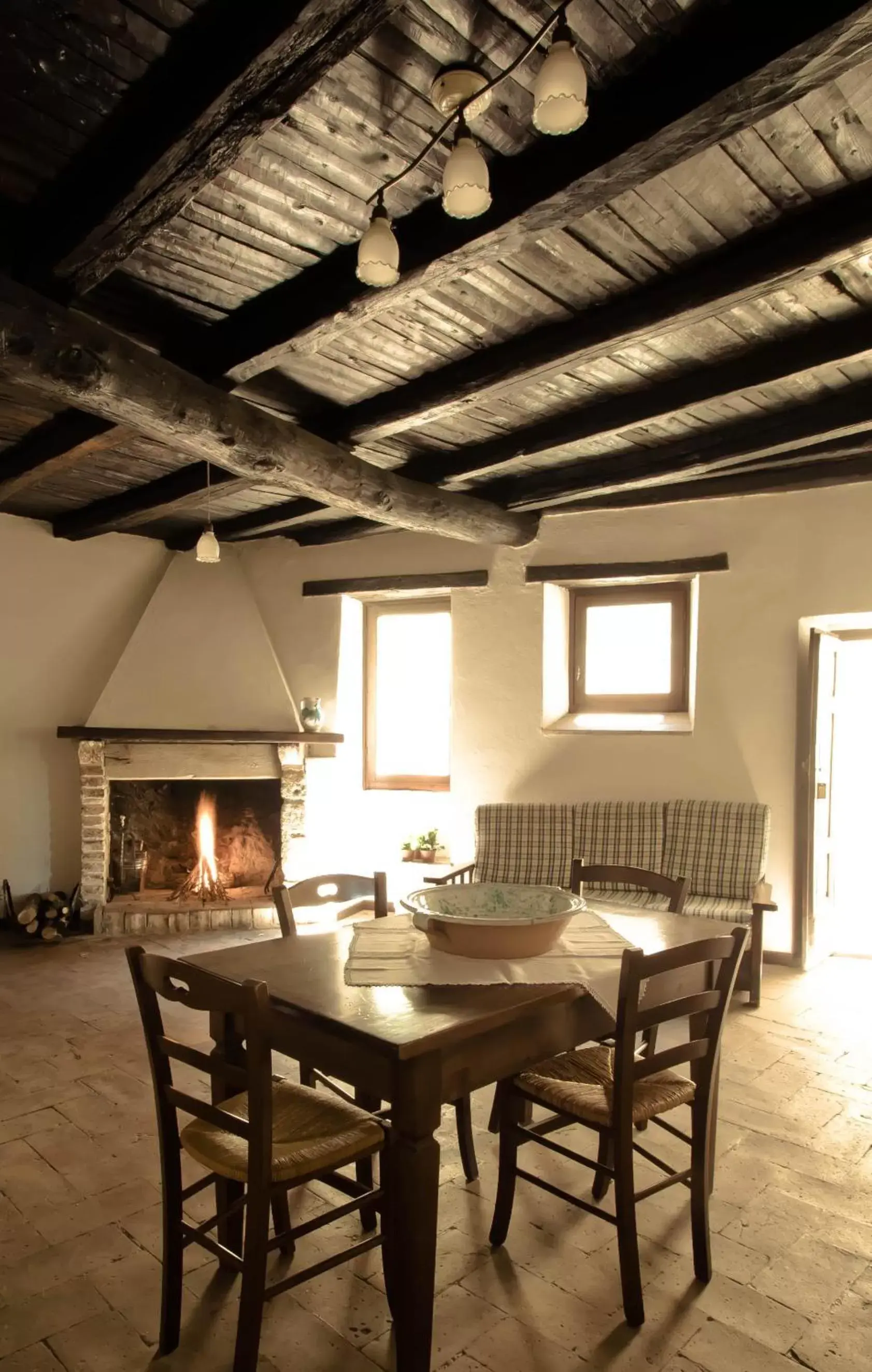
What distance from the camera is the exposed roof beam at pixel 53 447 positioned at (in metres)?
3.87

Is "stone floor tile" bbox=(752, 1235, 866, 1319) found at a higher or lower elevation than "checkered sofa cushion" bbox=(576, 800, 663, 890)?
lower

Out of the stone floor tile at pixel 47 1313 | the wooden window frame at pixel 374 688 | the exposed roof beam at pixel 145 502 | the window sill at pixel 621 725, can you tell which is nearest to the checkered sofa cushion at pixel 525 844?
the window sill at pixel 621 725

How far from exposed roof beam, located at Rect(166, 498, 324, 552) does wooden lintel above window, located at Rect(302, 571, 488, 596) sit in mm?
499

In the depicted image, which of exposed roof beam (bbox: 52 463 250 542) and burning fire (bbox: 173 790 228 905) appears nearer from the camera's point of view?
exposed roof beam (bbox: 52 463 250 542)

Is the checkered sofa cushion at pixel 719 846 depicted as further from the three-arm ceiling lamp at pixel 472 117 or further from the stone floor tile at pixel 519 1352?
the three-arm ceiling lamp at pixel 472 117

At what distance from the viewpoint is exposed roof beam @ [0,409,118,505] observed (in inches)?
152

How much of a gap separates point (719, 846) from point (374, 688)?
2735mm

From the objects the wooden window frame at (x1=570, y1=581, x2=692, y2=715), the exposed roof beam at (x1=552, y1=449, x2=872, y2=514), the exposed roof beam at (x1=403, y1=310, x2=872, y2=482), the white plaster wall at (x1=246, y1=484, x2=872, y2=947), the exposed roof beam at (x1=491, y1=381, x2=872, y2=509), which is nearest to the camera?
the exposed roof beam at (x1=403, y1=310, x2=872, y2=482)

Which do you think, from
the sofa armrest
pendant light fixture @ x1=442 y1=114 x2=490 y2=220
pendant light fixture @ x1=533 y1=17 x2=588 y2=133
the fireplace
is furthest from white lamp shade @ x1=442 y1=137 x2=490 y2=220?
the fireplace

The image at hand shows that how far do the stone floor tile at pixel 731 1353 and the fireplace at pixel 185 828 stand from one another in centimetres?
379

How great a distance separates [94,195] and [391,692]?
14.2 ft

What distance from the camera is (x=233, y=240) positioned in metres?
2.64

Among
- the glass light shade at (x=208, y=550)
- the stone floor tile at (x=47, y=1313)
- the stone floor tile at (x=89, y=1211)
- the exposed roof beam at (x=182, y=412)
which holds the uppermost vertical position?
the exposed roof beam at (x=182, y=412)

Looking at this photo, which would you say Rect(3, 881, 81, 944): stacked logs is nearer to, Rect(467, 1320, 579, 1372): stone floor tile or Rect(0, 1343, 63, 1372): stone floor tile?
Rect(0, 1343, 63, 1372): stone floor tile
